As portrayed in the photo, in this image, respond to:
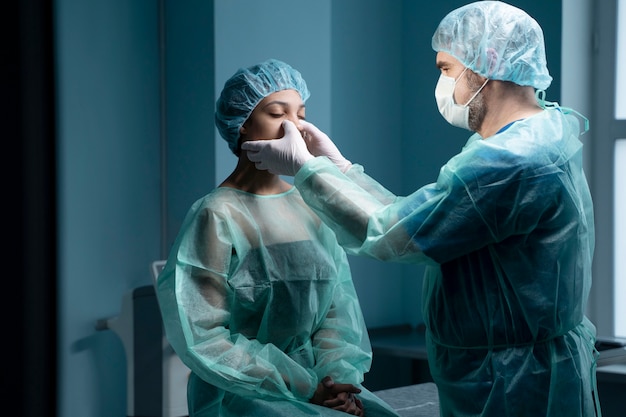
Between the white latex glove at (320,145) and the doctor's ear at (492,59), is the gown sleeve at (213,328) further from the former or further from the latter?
the doctor's ear at (492,59)

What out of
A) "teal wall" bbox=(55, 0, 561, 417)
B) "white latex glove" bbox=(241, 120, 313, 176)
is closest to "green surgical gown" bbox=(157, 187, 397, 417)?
"white latex glove" bbox=(241, 120, 313, 176)

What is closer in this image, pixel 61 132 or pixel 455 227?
pixel 455 227

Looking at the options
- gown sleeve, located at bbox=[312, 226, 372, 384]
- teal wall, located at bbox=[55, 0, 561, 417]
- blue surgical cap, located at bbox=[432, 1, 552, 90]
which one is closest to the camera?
blue surgical cap, located at bbox=[432, 1, 552, 90]

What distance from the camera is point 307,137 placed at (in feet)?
5.60

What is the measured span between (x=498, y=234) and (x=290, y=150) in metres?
0.43

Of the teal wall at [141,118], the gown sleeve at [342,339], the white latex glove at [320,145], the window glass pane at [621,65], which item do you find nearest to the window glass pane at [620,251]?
the window glass pane at [621,65]

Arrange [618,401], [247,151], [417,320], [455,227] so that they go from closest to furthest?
[455,227], [247,151], [618,401], [417,320]

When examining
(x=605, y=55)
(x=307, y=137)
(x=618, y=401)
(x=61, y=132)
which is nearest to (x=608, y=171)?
(x=605, y=55)

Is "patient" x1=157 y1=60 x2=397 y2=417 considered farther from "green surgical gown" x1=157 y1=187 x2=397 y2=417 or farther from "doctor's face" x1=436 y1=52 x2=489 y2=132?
"doctor's face" x1=436 y1=52 x2=489 y2=132

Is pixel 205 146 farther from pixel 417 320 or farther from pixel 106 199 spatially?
pixel 417 320

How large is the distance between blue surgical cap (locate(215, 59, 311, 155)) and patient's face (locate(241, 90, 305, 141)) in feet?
0.04

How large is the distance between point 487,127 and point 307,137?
1.26 ft

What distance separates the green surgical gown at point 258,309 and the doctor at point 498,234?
17 centimetres

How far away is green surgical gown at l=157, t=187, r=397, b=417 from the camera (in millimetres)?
1502
